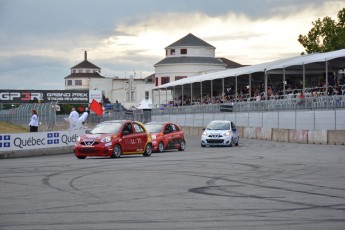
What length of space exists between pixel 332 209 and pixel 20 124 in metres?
51.2

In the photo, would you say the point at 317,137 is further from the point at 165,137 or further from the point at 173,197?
the point at 173,197

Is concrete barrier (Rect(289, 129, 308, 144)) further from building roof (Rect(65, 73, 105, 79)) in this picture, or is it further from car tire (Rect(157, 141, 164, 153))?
building roof (Rect(65, 73, 105, 79))

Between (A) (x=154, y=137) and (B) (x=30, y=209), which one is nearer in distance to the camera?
(B) (x=30, y=209)

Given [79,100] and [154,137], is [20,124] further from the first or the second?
[79,100]

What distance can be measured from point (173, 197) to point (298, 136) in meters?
31.0

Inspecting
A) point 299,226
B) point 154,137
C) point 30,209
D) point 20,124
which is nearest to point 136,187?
point 30,209

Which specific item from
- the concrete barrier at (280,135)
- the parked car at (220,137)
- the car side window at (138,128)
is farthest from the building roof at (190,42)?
the car side window at (138,128)

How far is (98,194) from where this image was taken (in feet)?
46.9

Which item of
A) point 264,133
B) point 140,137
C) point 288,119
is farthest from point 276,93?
point 140,137

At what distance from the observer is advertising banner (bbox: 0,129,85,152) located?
30094 mm

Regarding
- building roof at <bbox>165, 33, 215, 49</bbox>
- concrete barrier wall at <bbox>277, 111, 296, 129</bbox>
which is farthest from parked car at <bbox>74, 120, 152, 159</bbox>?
building roof at <bbox>165, 33, 215, 49</bbox>

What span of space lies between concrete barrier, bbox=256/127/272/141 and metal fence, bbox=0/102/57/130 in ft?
44.2

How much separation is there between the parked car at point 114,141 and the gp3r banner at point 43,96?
78.0 meters

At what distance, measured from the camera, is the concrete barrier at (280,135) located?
45.7m
